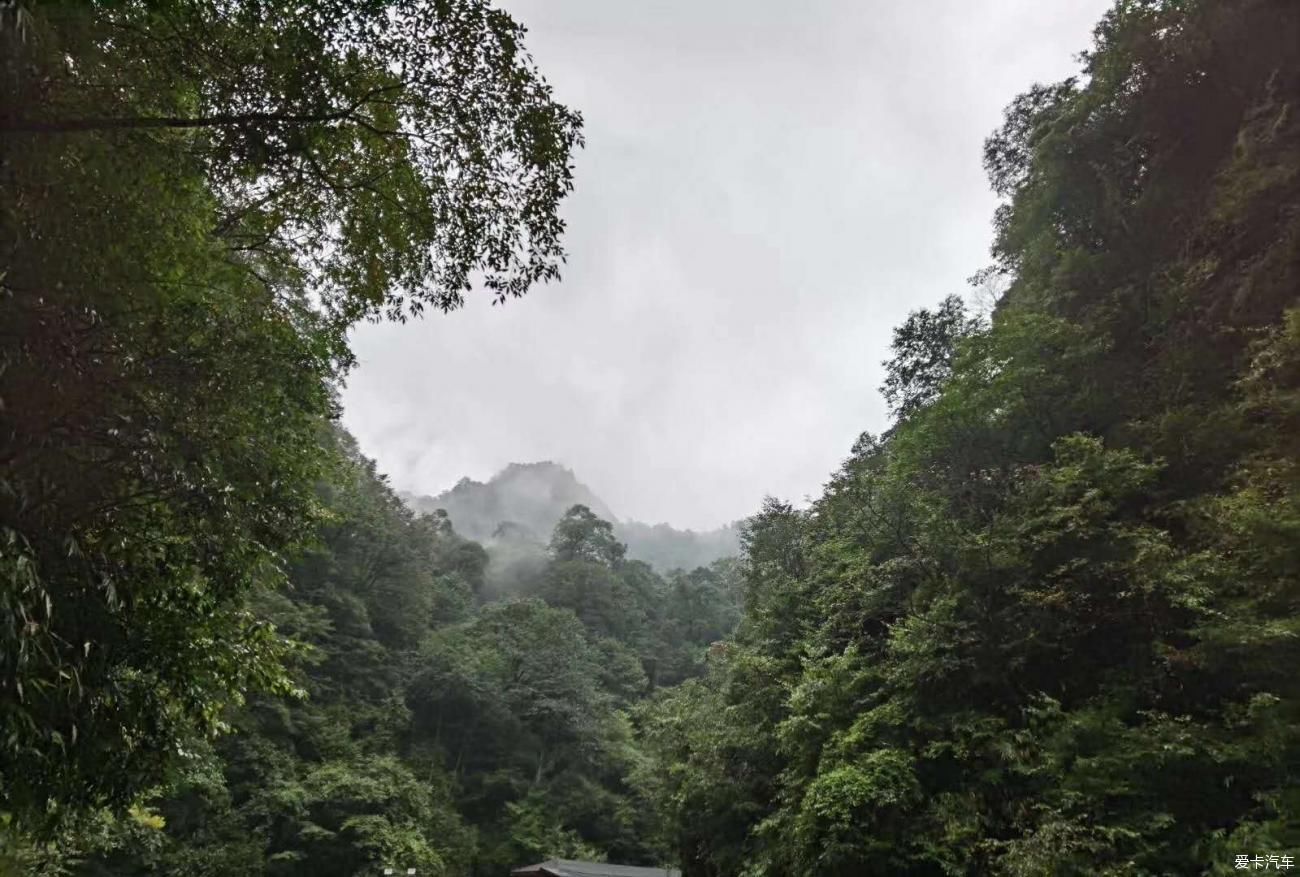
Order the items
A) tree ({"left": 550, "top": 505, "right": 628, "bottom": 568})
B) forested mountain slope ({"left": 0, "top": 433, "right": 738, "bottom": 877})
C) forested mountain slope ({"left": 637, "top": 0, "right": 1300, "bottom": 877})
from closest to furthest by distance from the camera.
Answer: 1. forested mountain slope ({"left": 637, "top": 0, "right": 1300, "bottom": 877})
2. forested mountain slope ({"left": 0, "top": 433, "right": 738, "bottom": 877})
3. tree ({"left": 550, "top": 505, "right": 628, "bottom": 568})

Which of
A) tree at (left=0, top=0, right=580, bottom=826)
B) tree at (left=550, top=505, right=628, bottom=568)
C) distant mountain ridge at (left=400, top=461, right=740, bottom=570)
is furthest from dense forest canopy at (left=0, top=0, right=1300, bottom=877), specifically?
distant mountain ridge at (left=400, top=461, right=740, bottom=570)

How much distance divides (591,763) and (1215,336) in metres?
23.6

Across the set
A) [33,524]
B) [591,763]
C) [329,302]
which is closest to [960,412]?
[329,302]

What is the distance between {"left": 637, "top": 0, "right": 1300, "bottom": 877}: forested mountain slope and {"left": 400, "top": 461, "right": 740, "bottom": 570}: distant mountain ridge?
78773mm

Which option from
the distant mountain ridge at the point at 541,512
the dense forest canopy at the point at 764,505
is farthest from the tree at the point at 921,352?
the distant mountain ridge at the point at 541,512

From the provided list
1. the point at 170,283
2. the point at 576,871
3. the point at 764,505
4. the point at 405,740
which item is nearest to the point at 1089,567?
the point at 170,283

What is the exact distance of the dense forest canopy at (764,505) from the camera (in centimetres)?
384

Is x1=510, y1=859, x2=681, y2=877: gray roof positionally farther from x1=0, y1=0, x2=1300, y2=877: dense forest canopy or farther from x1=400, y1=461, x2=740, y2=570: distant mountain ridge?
x1=400, y1=461, x2=740, y2=570: distant mountain ridge

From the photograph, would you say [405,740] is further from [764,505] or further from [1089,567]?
[1089,567]

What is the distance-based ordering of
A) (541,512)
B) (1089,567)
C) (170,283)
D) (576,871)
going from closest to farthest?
(170,283) → (1089,567) → (576,871) → (541,512)

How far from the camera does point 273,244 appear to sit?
6.22 meters

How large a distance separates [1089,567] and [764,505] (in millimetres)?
10991

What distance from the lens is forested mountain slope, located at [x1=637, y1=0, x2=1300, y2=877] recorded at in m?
6.39

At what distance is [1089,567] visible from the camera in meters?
8.15
